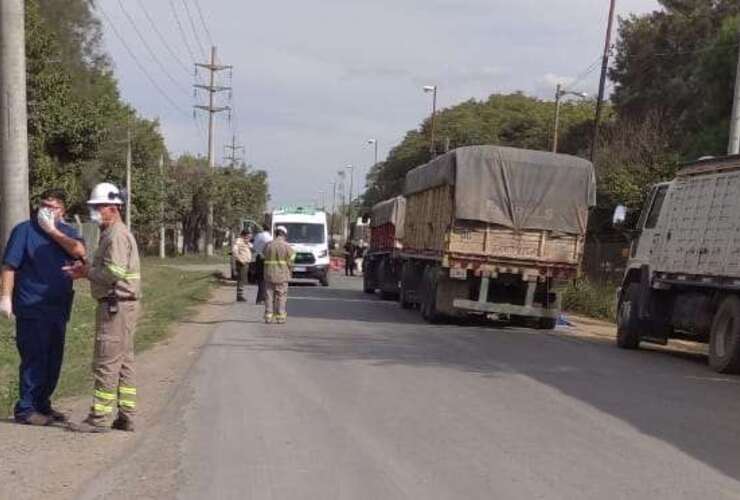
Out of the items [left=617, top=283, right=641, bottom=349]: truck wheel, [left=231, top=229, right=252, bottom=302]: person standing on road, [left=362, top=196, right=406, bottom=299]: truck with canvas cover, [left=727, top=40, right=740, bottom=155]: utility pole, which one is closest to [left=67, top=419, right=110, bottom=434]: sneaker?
[left=617, top=283, right=641, bottom=349]: truck wheel

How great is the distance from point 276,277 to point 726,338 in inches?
313

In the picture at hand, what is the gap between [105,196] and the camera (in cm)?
779

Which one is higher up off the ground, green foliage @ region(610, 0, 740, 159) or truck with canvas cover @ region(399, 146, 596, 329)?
green foliage @ region(610, 0, 740, 159)

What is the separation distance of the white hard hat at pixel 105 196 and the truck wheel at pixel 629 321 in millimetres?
10853

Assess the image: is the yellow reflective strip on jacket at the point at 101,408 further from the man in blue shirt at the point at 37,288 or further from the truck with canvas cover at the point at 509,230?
the truck with canvas cover at the point at 509,230

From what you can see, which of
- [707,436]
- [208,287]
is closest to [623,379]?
[707,436]

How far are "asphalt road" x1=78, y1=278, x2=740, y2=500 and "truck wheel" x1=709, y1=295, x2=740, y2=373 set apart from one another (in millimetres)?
315

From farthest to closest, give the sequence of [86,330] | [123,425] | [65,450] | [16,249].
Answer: [86,330], [123,425], [16,249], [65,450]

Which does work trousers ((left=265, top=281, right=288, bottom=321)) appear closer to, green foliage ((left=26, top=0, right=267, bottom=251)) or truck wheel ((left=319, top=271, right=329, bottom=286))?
green foliage ((left=26, top=0, right=267, bottom=251))

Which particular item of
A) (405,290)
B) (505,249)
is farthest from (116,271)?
(405,290)

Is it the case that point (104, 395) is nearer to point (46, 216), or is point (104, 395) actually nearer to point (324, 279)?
point (46, 216)

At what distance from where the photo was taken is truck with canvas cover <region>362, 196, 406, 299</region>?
2703cm

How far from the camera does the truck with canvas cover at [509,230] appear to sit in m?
18.7

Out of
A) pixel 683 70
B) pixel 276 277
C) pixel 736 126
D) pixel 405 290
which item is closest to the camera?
pixel 276 277
